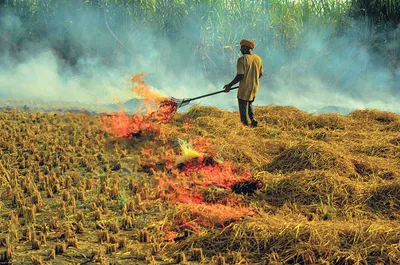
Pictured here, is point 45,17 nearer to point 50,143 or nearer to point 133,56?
point 133,56

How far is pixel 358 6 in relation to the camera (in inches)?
792

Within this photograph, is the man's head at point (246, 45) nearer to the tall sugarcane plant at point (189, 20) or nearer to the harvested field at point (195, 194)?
the harvested field at point (195, 194)

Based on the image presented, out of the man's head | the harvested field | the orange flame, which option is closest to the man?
the man's head

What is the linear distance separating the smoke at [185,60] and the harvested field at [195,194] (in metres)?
10.9

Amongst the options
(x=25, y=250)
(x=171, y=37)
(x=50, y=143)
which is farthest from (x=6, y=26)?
(x=25, y=250)

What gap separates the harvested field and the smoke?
35.8 feet

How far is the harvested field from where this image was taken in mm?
4266

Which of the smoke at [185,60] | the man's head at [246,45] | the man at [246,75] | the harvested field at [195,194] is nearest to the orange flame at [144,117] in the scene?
the harvested field at [195,194]

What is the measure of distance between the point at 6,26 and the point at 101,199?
17838 millimetres

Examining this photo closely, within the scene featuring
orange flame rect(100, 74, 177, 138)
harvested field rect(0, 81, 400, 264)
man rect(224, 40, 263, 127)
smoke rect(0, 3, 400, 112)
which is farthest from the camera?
smoke rect(0, 3, 400, 112)

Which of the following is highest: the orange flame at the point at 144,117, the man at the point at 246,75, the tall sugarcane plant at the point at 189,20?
the tall sugarcane plant at the point at 189,20

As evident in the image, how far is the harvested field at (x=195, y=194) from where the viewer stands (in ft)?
14.0

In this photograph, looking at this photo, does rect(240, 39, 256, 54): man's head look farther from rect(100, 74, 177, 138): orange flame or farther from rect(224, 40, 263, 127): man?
rect(100, 74, 177, 138): orange flame

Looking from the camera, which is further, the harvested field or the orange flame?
the orange flame
